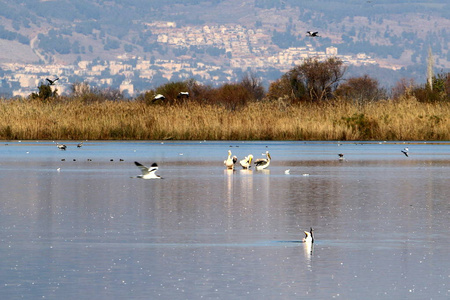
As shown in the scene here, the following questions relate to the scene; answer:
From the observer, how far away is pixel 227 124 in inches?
1455

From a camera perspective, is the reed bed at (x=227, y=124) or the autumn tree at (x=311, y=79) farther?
the autumn tree at (x=311, y=79)

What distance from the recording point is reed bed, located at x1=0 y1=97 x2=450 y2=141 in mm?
36562

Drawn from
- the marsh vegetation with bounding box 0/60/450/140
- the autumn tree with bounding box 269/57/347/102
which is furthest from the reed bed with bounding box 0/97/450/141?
Result: the autumn tree with bounding box 269/57/347/102

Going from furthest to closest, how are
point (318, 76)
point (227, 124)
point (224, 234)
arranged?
point (318, 76)
point (227, 124)
point (224, 234)

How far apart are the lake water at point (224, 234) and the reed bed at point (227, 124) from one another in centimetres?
1533

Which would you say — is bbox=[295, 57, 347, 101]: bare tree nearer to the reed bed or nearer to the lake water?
the reed bed

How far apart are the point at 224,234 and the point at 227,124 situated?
1033 inches

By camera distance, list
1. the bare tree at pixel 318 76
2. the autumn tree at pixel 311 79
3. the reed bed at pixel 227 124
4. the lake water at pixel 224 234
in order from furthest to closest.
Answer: the bare tree at pixel 318 76
the autumn tree at pixel 311 79
the reed bed at pixel 227 124
the lake water at pixel 224 234

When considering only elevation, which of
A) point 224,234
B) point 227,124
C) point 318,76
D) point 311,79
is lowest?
point 224,234

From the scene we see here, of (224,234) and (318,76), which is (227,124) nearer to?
(318,76)

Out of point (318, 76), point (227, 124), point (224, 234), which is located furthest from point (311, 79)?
point (224, 234)

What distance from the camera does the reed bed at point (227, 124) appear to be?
3656 centimetres

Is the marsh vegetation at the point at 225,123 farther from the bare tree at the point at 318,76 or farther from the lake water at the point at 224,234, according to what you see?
the bare tree at the point at 318,76

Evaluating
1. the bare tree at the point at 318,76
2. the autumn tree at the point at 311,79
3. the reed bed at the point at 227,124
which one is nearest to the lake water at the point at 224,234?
the reed bed at the point at 227,124
